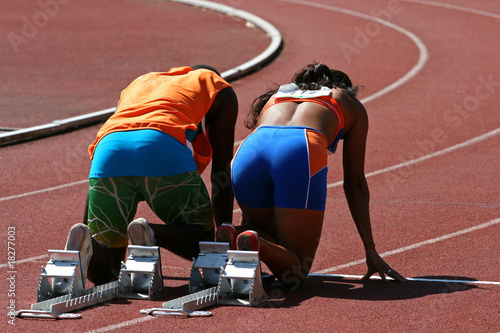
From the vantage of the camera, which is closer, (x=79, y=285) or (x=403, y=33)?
(x=79, y=285)

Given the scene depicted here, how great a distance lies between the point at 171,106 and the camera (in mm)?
5645

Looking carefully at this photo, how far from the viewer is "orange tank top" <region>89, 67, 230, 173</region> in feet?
18.1

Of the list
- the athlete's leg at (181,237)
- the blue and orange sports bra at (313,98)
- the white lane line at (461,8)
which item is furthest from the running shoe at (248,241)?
the white lane line at (461,8)

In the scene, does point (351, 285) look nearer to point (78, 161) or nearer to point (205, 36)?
point (78, 161)

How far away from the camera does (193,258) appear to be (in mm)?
5406

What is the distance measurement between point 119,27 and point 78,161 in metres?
10.2

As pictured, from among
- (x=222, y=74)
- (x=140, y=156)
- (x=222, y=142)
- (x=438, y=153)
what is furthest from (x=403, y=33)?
(x=140, y=156)

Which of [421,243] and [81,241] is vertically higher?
[81,241]

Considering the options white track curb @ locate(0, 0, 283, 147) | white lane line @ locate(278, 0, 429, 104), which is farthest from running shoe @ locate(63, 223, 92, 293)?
white lane line @ locate(278, 0, 429, 104)

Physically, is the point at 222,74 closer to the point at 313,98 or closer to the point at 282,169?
the point at 313,98

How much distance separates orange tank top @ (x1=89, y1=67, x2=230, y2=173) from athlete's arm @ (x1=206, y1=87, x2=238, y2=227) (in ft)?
0.36

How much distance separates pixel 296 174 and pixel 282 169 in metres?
0.10

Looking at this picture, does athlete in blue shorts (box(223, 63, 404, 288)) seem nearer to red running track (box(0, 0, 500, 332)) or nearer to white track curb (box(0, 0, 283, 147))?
red running track (box(0, 0, 500, 332))

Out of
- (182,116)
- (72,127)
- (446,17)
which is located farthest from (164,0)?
(182,116)
